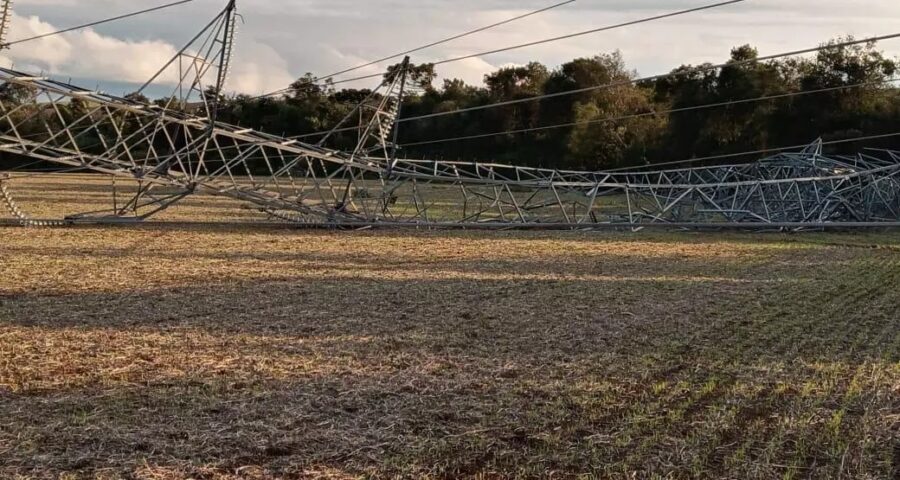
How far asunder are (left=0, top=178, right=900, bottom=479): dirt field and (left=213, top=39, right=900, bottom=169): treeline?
20239 mm

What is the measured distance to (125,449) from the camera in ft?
16.5

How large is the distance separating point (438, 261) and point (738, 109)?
32700 mm

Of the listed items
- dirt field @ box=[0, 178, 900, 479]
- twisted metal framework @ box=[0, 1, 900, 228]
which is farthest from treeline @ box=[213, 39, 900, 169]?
dirt field @ box=[0, 178, 900, 479]

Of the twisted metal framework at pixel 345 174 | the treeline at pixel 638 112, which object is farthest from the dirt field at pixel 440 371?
the treeline at pixel 638 112

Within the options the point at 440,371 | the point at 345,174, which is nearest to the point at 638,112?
the point at 345,174

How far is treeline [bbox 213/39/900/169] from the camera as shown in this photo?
127 feet

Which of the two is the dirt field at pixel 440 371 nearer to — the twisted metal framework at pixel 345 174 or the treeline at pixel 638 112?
the twisted metal framework at pixel 345 174

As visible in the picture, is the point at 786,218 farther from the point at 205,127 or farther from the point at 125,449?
the point at 125,449

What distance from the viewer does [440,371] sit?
7.06 meters

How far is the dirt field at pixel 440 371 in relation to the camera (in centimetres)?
504

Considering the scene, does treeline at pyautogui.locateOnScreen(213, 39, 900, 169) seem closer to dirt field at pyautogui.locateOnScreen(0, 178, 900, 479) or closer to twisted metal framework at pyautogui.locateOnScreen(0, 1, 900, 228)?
twisted metal framework at pyautogui.locateOnScreen(0, 1, 900, 228)

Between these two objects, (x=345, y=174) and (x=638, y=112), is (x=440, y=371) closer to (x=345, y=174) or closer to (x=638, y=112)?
(x=345, y=174)

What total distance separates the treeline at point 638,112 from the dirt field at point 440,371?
66.4 feet

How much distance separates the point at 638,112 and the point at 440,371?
43.9 meters
